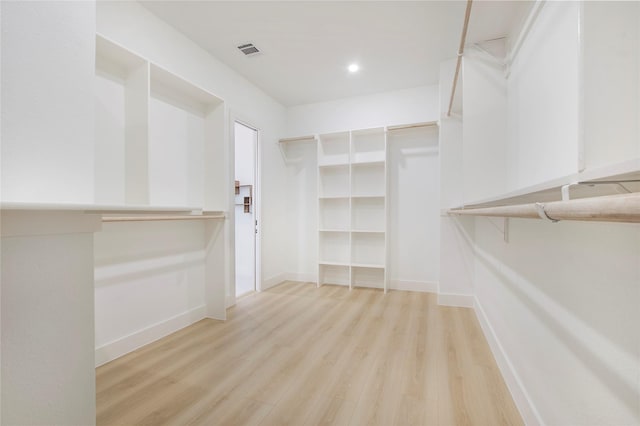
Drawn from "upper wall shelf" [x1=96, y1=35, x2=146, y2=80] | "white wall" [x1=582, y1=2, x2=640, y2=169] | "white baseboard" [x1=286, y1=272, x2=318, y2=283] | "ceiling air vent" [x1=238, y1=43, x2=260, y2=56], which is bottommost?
"white baseboard" [x1=286, y1=272, x2=318, y2=283]

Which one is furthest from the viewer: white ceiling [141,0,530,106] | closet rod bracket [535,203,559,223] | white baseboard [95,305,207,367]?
white ceiling [141,0,530,106]

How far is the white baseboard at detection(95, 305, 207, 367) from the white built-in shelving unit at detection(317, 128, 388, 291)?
1802 millimetres

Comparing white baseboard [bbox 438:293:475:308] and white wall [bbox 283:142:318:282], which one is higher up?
white wall [bbox 283:142:318:282]

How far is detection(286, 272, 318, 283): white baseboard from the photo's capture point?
4.20 metres

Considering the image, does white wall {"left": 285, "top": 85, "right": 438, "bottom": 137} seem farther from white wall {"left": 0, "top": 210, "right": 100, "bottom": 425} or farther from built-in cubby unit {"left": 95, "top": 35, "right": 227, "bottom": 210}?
white wall {"left": 0, "top": 210, "right": 100, "bottom": 425}

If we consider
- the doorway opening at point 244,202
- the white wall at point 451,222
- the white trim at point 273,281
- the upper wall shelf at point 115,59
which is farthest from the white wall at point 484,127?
the doorway opening at point 244,202

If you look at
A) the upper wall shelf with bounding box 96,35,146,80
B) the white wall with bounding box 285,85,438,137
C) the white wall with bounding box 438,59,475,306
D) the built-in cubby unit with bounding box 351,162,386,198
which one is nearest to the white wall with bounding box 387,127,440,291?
the built-in cubby unit with bounding box 351,162,386,198

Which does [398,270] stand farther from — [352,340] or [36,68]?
[36,68]

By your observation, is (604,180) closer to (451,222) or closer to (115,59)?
(115,59)

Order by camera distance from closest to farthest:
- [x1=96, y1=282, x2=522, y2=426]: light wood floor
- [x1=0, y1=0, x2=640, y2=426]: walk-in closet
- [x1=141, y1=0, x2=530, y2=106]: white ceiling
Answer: [x1=0, y1=0, x2=640, y2=426]: walk-in closet, [x1=96, y1=282, x2=522, y2=426]: light wood floor, [x1=141, y1=0, x2=530, y2=106]: white ceiling

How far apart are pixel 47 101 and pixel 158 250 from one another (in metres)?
1.59

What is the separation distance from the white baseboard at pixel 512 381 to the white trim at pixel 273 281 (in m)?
2.59

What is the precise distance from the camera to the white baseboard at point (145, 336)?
1.93 metres

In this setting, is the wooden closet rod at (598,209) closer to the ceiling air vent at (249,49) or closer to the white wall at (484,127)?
the white wall at (484,127)
